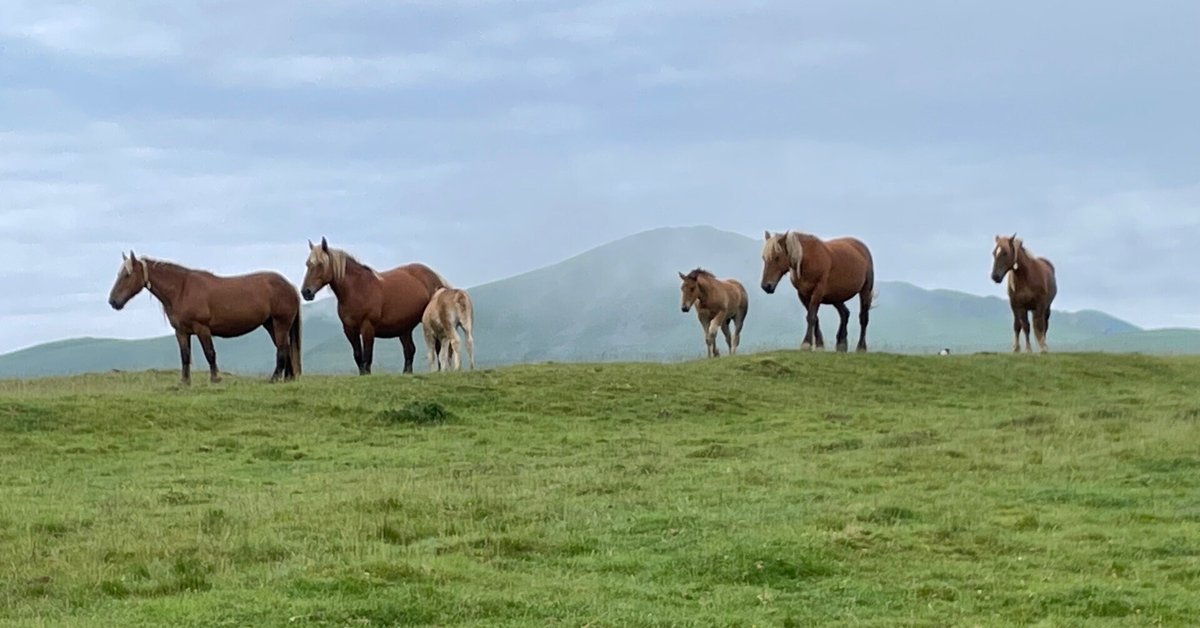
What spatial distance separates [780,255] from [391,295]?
305 inches

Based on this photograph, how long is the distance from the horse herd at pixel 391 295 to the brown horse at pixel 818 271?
0.9 inches

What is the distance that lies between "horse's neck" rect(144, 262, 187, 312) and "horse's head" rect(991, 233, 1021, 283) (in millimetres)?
16506

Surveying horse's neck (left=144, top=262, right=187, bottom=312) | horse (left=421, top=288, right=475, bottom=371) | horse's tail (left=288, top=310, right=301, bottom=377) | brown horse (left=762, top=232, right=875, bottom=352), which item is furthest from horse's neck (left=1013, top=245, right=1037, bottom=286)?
horse's neck (left=144, top=262, right=187, bottom=312)

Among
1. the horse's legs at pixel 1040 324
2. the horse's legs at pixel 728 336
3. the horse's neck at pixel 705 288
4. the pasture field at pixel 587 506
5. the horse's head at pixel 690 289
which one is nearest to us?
the pasture field at pixel 587 506

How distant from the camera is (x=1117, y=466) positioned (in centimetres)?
1459

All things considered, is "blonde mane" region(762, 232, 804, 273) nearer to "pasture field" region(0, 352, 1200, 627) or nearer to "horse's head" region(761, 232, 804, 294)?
"horse's head" region(761, 232, 804, 294)

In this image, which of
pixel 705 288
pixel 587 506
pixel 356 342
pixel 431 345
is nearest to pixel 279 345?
pixel 356 342

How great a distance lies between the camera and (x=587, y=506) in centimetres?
1249

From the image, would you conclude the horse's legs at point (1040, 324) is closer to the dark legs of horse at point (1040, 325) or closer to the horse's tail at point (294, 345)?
the dark legs of horse at point (1040, 325)

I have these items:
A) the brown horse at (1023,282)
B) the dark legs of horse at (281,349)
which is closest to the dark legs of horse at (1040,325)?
the brown horse at (1023,282)

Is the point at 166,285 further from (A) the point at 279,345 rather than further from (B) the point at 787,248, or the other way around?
(B) the point at 787,248

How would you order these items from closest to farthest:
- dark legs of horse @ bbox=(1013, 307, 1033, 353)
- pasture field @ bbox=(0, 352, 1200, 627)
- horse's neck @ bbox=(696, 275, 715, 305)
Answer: pasture field @ bbox=(0, 352, 1200, 627) → horse's neck @ bbox=(696, 275, 715, 305) → dark legs of horse @ bbox=(1013, 307, 1033, 353)

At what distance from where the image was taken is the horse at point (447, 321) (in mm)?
25453

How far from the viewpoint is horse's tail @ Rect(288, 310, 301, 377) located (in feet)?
83.4
